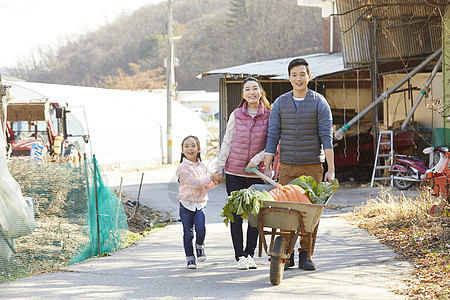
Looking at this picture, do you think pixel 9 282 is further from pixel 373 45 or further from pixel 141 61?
pixel 141 61

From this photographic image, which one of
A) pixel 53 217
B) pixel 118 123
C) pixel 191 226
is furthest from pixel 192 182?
pixel 118 123

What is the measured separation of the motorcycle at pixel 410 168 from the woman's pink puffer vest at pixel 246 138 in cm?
844

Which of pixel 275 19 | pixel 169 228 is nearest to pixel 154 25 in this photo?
pixel 275 19

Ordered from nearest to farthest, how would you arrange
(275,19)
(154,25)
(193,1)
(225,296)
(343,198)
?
(225,296) → (343,198) → (275,19) → (154,25) → (193,1)

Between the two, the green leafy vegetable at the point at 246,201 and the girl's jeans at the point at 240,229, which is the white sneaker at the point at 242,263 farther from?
the green leafy vegetable at the point at 246,201

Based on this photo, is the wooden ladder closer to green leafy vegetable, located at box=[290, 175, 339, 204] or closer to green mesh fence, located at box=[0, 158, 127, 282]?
green mesh fence, located at box=[0, 158, 127, 282]

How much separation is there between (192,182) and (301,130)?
130 cm

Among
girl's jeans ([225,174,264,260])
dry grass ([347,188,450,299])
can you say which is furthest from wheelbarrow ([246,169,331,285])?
dry grass ([347,188,450,299])

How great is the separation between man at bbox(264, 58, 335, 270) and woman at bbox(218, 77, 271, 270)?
0.18 meters

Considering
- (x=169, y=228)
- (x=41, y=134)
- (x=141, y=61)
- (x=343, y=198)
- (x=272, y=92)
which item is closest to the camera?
(x=169, y=228)

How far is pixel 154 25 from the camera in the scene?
10481 cm

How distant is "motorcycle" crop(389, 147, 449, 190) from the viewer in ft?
47.7

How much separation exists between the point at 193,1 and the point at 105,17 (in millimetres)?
16662

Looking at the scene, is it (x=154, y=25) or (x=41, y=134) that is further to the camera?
(x=154, y=25)
